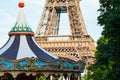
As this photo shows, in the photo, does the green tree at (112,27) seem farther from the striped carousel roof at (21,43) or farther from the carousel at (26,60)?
the striped carousel roof at (21,43)

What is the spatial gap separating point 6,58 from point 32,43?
227cm

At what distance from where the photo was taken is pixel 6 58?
25516 millimetres

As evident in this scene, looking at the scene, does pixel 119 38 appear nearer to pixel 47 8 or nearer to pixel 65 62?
pixel 65 62

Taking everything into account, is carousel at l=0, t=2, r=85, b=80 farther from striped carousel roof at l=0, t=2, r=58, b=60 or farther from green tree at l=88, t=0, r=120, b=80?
green tree at l=88, t=0, r=120, b=80

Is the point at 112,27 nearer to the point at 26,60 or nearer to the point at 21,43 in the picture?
the point at 26,60

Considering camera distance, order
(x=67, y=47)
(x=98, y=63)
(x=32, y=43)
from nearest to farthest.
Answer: (x=32, y=43) → (x=98, y=63) → (x=67, y=47)

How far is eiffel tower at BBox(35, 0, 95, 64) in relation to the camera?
75.1m

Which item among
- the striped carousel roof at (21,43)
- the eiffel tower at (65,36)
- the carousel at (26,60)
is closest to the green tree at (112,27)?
the carousel at (26,60)

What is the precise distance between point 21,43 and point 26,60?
240 centimetres

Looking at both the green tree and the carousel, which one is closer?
the green tree

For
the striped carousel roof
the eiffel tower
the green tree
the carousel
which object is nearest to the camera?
the green tree

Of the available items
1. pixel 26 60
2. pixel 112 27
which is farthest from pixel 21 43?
pixel 112 27

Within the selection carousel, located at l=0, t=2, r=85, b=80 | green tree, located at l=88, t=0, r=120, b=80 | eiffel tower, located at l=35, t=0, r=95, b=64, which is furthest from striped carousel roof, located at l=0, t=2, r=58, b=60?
eiffel tower, located at l=35, t=0, r=95, b=64

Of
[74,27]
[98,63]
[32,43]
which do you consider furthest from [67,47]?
[32,43]
